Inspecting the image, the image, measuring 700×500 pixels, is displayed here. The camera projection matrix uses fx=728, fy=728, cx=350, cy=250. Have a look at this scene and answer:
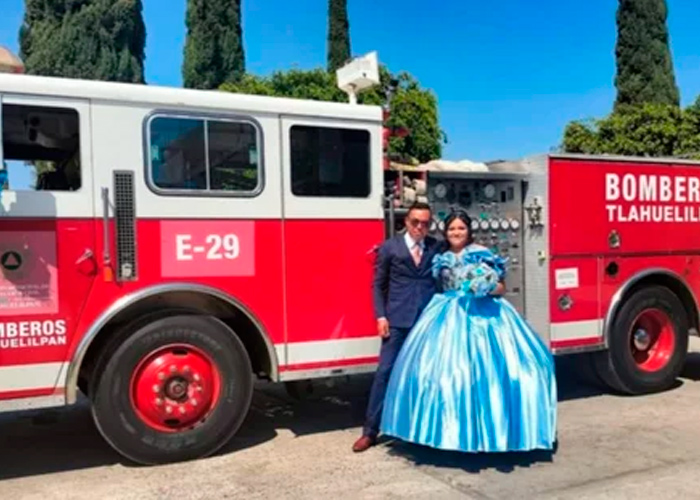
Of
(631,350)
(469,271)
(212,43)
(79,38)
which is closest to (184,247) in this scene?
(469,271)

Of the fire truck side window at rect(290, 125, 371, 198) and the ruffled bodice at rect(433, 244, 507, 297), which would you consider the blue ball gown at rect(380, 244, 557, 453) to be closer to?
the ruffled bodice at rect(433, 244, 507, 297)

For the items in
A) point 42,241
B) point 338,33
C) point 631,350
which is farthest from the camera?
point 338,33

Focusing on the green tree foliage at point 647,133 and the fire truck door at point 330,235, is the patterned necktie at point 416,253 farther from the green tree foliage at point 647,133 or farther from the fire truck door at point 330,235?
the green tree foliage at point 647,133

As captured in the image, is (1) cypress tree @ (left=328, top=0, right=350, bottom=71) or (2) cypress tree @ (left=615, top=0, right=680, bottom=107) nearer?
(2) cypress tree @ (left=615, top=0, right=680, bottom=107)

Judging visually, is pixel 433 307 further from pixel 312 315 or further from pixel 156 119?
pixel 156 119

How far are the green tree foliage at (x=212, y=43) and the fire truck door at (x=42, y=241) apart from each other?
796 inches

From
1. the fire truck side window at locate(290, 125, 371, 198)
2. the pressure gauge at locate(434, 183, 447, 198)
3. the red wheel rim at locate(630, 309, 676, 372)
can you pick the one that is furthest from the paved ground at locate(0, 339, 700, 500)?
the pressure gauge at locate(434, 183, 447, 198)

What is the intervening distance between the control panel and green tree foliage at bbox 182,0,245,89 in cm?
1913

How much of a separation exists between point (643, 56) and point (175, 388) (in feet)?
57.3

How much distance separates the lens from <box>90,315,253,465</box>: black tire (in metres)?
4.79

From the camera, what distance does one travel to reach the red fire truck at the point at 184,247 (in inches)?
181

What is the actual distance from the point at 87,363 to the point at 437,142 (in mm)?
14865

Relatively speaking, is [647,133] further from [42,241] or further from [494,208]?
[42,241]

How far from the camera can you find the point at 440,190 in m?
6.14
